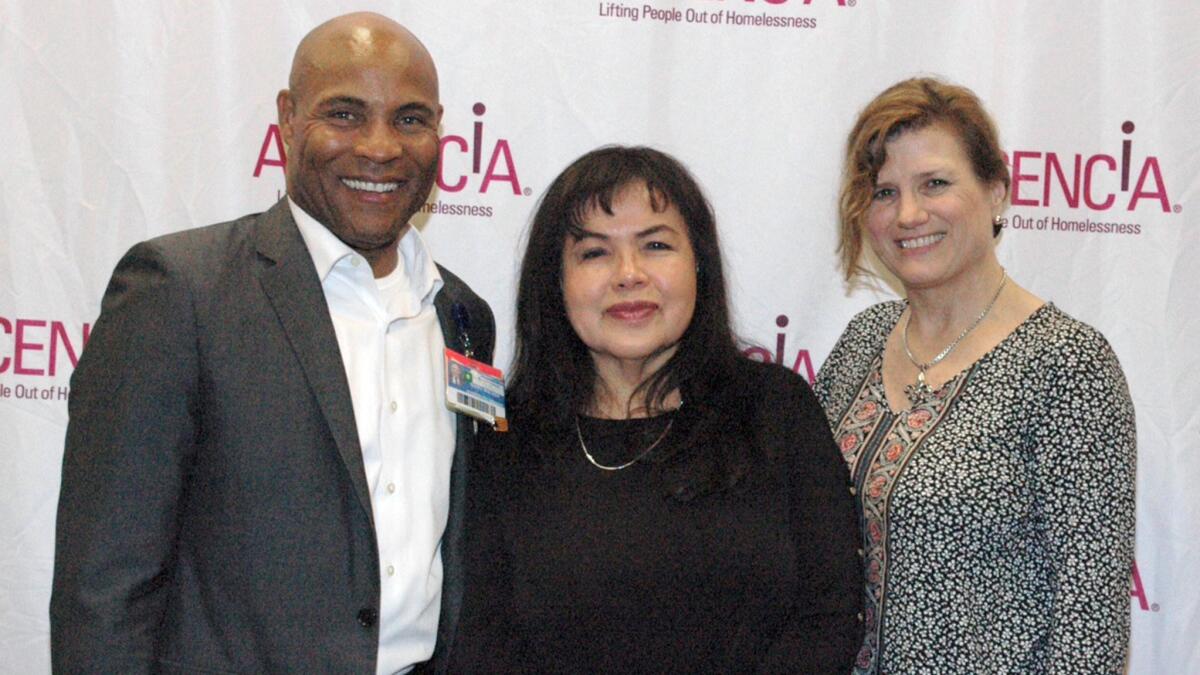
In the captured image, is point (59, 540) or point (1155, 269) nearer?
point (59, 540)

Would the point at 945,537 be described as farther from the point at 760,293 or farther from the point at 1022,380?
the point at 760,293

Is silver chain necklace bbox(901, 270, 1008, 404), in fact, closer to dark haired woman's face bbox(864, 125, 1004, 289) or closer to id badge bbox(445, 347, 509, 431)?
dark haired woman's face bbox(864, 125, 1004, 289)

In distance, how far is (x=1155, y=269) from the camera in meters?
3.04

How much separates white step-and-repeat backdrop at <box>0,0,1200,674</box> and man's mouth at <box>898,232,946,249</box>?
70cm

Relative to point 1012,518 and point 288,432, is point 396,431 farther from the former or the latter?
point 1012,518

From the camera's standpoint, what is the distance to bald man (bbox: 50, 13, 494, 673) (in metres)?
1.83

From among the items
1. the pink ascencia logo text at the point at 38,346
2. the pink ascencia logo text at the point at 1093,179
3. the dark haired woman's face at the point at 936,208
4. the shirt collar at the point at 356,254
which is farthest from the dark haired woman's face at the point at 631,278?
the pink ascencia logo text at the point at 38,346

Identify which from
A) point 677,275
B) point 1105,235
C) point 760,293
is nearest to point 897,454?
point 677,275

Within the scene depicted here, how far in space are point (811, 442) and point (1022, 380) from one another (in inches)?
16.7

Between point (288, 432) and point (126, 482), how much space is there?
0.84ft

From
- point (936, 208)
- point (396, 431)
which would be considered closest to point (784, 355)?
point (936, 208)

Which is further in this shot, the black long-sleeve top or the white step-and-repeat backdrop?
the white step-and-repeat backdrop

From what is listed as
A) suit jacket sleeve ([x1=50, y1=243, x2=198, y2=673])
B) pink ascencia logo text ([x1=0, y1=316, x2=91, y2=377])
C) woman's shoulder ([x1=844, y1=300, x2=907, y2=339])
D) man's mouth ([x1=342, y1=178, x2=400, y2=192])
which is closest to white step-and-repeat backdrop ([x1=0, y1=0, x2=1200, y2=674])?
pink ascencia logo text ([x1=0, y1=316, x2=91, y2=377])

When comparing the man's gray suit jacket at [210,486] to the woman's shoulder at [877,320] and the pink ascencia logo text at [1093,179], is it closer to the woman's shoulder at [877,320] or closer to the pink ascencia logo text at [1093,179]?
the woman's shoulder at [877,320]
